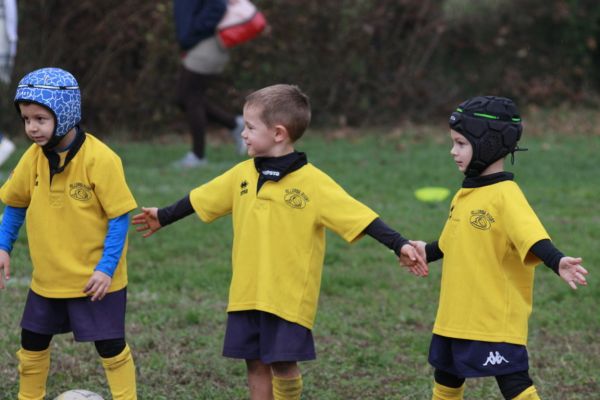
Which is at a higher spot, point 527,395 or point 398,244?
point 398,244

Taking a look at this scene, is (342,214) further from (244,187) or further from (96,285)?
(96,285)

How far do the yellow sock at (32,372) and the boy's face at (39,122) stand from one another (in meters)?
0.86

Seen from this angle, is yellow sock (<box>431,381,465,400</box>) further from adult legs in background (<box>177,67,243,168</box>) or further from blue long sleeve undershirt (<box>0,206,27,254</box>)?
adult legs in background (<box>177,67,243,168</box>)

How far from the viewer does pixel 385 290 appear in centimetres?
640

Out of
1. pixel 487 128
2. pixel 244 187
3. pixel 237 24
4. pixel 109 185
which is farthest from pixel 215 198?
pixel 237 24

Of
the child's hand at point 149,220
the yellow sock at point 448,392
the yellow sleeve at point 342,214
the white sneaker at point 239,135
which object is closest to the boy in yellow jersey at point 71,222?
the child's hand at point 149,220

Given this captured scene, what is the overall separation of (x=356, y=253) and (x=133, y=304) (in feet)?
5.82

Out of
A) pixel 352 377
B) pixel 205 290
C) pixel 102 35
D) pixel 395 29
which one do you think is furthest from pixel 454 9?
pixel 352 377

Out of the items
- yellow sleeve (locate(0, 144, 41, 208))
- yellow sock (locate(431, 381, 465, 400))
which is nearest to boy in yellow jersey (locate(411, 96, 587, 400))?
yellow sock (locate(431, 381, 465, 400))

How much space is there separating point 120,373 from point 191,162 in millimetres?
5982

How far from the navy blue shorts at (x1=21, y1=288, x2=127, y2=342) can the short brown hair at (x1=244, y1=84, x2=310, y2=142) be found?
2.91 ft

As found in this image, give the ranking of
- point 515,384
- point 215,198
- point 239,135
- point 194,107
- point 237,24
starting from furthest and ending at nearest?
point 239,135 → point 194,107 → point 237,24 → point 215,198 → point 515,384

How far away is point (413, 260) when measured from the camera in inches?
157

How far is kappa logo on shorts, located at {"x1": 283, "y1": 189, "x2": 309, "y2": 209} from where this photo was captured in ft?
13.2
